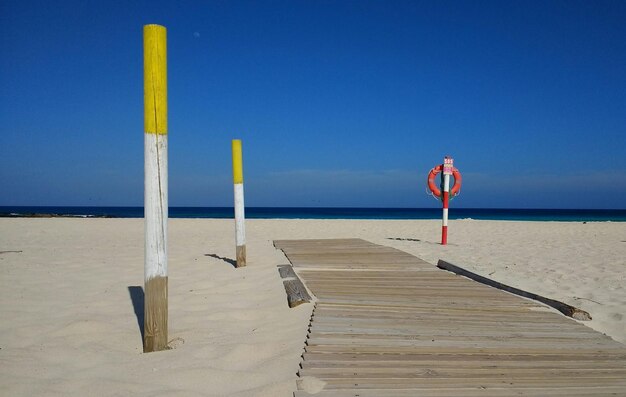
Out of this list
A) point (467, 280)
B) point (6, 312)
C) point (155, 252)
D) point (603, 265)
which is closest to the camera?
point (155, 252)

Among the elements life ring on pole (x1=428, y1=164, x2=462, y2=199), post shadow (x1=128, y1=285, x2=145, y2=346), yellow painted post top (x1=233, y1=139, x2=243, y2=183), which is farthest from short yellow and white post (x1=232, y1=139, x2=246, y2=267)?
life ring on pole (x1=428, y1=164, x2=462, y2=199)

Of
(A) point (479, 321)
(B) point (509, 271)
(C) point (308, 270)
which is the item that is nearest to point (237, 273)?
(C) point (308, 270)

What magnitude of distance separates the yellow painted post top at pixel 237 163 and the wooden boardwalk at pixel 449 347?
221cm

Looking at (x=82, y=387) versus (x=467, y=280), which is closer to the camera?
(x=82, y=387)

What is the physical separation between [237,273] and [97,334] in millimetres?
2498

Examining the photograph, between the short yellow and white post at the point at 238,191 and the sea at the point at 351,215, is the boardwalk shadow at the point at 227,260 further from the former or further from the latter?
the sea at the point at 351,215

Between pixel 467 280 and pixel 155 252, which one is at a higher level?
pixel 155 252

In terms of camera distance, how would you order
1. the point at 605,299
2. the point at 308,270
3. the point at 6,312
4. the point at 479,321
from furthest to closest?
the point at 308,270 → the point at 605,299 → the point at 6,312 → the point at 479,321

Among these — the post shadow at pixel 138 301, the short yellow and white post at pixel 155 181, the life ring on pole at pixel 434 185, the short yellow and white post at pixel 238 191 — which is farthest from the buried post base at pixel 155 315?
the life ring on pole at pixel 434 185

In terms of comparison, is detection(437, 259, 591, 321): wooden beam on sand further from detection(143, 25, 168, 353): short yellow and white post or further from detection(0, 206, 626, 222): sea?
detection(0, 206, 626, 222): sea

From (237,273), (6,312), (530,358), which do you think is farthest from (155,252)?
(237,273)

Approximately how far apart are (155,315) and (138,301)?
1469mm

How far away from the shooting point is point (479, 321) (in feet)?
10.4

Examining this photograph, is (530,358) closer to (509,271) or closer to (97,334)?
(97,334)
